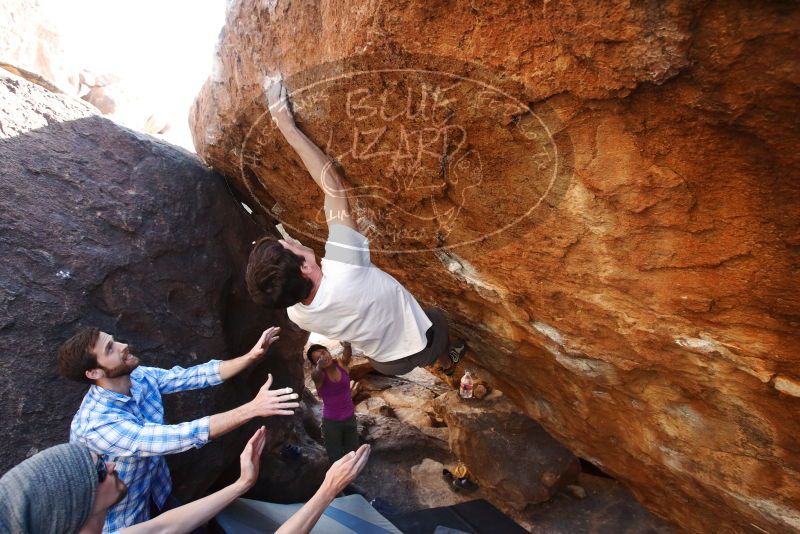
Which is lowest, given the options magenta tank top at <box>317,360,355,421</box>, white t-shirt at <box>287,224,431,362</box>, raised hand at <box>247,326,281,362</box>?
magenta tank top at <box>317,360,355,421</box>

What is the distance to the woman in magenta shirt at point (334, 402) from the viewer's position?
14.0 ft

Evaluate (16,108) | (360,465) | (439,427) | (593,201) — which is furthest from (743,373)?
(439,427)

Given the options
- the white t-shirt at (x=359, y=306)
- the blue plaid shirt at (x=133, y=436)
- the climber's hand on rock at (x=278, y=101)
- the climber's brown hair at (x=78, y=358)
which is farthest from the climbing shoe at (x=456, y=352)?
the climber's brown hair at (x=78, y=358)

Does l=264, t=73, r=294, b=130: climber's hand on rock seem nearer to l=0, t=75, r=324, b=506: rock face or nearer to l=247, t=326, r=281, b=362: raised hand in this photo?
l=247, t=326, r=281, b=362: raised hand

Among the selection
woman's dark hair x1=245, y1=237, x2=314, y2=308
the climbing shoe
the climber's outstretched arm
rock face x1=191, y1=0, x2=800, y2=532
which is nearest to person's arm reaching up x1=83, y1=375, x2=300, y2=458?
woman's dark hair x1=245, y1=237, x2=314, y2=308

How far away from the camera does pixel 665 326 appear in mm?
2080

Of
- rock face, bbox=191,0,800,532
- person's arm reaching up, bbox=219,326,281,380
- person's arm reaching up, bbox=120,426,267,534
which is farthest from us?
person's arm reaching up, bbox=219,326,281,380

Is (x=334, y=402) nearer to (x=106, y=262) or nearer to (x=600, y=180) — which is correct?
(x=106, y=262)

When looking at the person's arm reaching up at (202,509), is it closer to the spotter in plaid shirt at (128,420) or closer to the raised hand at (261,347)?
the spotter in plaid shirt at (128,420)

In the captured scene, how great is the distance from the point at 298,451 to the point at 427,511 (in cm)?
137

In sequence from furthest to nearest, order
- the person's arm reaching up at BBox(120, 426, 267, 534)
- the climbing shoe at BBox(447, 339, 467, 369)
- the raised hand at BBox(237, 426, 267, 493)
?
1. the climbing shoe at BBox(447, 339, 467, 369)
2. the raised hand at BBox(237, 426, 267, 493)
3. the person's arm reaching up at BBox(120, 426, 267, 534)

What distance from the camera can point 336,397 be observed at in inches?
171

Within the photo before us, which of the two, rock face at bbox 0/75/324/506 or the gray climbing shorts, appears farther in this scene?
the gray climbing shorts

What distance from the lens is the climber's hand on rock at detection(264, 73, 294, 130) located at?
93.0 inches
